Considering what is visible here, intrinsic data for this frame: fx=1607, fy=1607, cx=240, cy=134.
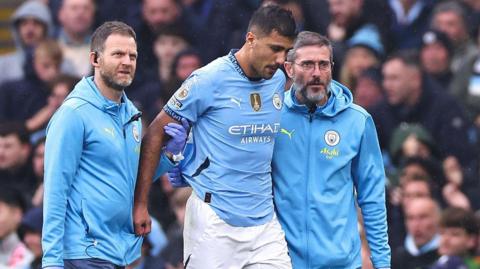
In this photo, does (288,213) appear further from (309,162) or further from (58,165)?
(58,165)

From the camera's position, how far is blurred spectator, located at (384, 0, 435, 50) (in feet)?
49.2

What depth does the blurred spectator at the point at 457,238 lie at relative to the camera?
41.1 feet

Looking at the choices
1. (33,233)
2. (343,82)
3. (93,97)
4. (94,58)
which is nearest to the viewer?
(93,97)

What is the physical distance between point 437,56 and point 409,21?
0.71 metres

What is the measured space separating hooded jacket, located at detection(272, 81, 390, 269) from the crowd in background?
270cm

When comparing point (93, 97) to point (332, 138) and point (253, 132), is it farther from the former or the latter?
point (332, 138)

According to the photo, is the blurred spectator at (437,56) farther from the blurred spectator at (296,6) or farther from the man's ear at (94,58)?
the man's ear at (94,58)

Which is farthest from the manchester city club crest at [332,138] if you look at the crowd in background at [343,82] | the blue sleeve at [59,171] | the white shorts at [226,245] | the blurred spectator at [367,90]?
the blurred spectator at [367,90]

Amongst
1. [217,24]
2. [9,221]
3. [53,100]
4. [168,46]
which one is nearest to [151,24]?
[168,46]

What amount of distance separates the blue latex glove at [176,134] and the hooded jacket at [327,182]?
642mm

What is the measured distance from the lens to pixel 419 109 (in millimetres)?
14086

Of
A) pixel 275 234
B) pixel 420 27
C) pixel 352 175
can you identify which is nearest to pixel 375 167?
pixel 352 175

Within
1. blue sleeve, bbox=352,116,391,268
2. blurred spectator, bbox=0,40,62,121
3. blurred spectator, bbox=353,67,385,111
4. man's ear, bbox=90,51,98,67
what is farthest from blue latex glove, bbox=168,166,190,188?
blurred spectator, bbox=0,40,62,121

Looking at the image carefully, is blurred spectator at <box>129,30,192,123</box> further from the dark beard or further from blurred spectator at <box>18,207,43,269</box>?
the dark beard
